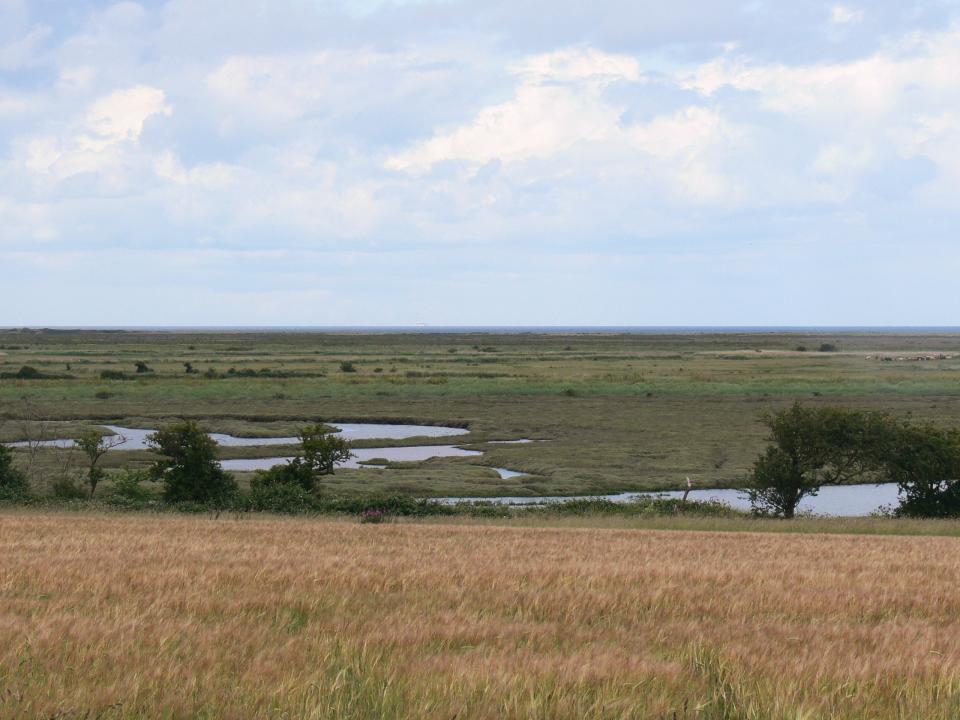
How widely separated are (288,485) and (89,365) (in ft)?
332

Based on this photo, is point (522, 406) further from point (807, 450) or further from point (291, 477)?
point (291, 477)

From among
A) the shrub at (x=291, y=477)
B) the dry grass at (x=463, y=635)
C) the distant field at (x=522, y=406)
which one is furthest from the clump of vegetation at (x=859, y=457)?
the dry grass at (x=463, y=635)

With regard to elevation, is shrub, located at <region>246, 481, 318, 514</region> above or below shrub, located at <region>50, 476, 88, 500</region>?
above

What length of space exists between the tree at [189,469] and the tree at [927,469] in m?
23.3

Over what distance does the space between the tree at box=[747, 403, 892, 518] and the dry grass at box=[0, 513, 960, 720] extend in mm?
21677

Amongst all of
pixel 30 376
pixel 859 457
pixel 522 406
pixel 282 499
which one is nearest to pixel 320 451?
pixel 282 499

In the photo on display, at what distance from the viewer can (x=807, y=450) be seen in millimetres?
36969

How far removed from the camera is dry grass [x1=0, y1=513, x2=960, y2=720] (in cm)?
617

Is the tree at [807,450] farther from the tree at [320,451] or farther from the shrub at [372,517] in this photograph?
the tree at [320,451]

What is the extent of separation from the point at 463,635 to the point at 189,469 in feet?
86.6

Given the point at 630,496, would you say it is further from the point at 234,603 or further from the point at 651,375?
the point at 651,375

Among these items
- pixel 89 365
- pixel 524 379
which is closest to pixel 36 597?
pixel 524 379

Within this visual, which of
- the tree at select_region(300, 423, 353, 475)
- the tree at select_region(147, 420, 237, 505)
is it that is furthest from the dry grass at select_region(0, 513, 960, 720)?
the tree at select_region(300, 423, 353, 475)

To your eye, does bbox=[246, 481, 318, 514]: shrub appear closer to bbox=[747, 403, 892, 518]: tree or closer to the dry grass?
the dry grass
